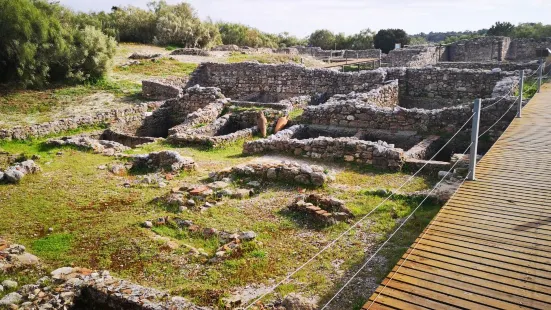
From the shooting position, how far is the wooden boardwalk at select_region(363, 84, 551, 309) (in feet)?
15.4

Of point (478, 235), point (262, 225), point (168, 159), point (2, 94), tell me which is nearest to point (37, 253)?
point (262, 225)

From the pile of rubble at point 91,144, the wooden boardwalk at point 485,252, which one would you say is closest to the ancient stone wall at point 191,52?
the pile of rubble at point 91,144

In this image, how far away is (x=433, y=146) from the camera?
13.4m

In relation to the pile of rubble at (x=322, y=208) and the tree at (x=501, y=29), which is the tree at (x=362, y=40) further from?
the pile of rubble at (x=322, y=208)

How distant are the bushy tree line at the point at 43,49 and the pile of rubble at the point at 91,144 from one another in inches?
250

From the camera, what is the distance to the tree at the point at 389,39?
4316 cm

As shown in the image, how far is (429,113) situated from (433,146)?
1.27 m

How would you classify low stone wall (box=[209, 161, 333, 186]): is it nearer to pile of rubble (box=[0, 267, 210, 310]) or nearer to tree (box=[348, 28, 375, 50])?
pile of rubble (box=[0, 267, 210, 310])

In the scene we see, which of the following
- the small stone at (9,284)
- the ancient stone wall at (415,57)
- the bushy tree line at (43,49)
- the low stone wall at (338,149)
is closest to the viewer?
the small stone at (9,284)

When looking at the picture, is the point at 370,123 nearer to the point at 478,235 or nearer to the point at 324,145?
the point at 324,145

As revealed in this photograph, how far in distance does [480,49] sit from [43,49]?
2619 cm

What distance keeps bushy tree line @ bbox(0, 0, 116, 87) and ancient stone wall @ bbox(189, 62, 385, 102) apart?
5052 mm

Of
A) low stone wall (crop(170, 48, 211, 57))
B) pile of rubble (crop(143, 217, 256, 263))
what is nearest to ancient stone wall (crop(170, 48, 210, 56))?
low stone wall (crop(170, 48, 211, 57))

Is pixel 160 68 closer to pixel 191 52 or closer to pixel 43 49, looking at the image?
pixel 191 52
